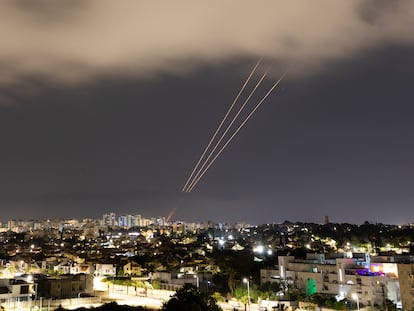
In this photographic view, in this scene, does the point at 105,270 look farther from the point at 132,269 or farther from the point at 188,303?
the point at 188,303

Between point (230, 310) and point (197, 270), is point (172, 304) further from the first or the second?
point (197, 270)

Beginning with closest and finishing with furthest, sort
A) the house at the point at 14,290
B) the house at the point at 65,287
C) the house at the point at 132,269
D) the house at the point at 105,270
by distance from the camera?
the house at the point at 14,290
the house at the point at 65,287
the house at the point at 105,270
the house at the point at 132,269

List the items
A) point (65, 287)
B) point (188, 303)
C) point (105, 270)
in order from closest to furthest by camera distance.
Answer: point (188, 303), point (65, 287), point (105, 270)

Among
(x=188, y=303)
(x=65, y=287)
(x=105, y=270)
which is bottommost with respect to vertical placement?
(x=188, y=303)

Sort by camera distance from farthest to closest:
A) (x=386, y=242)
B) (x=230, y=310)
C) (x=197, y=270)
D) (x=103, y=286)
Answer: (x=386, y=242), (x=197, y=270), (x=103, y=286), (x=230, y=310)

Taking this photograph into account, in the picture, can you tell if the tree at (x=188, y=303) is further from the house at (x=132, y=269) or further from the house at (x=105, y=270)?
the house at (x=105, y=270)

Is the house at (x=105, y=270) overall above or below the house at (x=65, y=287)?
above

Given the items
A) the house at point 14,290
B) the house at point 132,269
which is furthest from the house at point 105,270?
the house at point 14,290

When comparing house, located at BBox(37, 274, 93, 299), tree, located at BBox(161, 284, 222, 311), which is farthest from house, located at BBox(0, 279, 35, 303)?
tree, located at BBox(161, 284, 222, 311)

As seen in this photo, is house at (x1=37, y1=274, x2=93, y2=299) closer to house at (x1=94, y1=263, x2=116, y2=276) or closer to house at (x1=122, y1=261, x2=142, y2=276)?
house at (x1=94, y1=263, x2=116, y2=276)

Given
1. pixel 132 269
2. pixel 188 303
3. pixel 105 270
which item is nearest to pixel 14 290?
pixel 188 303

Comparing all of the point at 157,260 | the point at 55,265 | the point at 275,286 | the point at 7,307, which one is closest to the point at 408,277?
the point at 275,286
